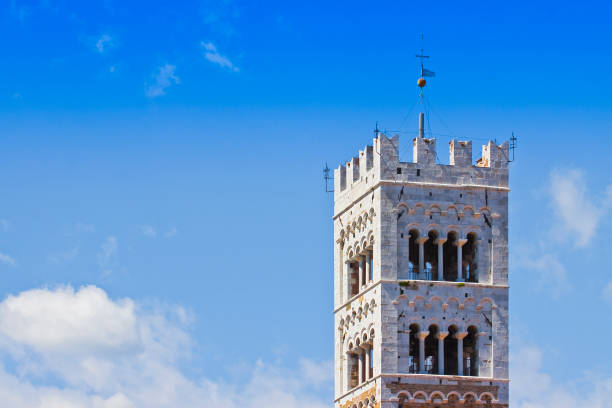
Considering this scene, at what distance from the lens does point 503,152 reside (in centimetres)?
10825

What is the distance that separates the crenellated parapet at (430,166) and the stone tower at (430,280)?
5cm

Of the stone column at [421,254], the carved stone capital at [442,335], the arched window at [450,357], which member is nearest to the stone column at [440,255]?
the stone column at [421,254]

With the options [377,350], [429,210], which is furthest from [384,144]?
[377,350]

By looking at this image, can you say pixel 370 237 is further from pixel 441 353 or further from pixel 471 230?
pixel 441 353

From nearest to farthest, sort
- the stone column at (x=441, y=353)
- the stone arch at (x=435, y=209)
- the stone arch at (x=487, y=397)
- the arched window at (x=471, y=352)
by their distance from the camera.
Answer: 1. the stone arch at (x=487, y=397)
2. the stone column at (x=441, y=353)
3. the arched window at (x=471, y=352)
4. the stone arch at (x=435, y=209)

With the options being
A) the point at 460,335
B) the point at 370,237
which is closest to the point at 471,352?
the point at 460,335

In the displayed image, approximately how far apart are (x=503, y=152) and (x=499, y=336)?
968cm

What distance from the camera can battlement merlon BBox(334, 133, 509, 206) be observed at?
106125mm

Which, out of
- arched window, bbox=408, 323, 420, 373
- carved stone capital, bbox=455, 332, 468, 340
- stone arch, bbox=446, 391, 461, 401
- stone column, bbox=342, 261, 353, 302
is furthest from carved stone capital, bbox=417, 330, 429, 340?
stone column, bbox=342, 261, 353, 302

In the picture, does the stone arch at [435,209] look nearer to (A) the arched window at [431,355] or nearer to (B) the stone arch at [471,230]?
(B) the stone arch at [471,230]

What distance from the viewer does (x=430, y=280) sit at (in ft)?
346

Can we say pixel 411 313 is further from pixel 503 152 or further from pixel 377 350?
pixel 503 152

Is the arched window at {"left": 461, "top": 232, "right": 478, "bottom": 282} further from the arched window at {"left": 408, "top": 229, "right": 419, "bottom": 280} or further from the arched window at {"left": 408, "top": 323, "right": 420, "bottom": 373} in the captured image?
the arched window at {"left": 408, "top": 323, "right": 420, "bottom": 373}

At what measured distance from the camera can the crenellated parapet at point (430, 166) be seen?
106125 millimetres
